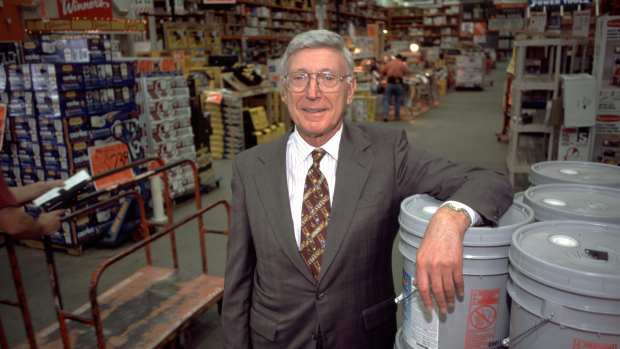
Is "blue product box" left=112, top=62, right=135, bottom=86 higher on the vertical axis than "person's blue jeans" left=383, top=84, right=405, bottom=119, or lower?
higher

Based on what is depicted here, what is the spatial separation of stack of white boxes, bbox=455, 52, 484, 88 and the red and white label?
61.8 ft

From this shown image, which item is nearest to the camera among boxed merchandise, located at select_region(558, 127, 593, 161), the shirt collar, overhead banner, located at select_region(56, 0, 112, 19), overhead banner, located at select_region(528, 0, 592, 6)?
the shirt collar

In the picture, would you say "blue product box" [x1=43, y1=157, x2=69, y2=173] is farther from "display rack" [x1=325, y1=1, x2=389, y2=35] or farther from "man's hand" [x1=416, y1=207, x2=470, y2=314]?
"display rack" [x1=325, y1=1, x2=389, y2=35]

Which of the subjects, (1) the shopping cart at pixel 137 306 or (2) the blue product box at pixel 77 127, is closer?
(1) the shopping cart at pixel 137 306

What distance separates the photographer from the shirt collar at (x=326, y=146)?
1736 mm

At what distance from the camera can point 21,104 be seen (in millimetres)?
4816

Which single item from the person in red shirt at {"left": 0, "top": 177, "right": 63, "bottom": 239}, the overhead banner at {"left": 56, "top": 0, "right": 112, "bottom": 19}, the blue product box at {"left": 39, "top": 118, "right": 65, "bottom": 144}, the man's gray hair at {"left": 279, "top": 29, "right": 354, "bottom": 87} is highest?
the overhead banner at {"left": 56, "top": 0, "right": 112, "bottom": 19}

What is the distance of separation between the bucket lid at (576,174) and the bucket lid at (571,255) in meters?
0.57

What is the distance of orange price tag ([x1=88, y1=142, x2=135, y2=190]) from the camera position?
4.94 meters

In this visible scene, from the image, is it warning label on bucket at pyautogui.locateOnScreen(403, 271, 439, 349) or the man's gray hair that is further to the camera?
the man's gray hair

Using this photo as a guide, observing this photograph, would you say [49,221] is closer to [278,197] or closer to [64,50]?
[278,197]

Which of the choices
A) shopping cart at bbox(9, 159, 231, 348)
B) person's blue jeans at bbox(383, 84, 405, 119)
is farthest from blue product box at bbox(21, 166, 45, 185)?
person's blue jeans at bbox(383, 84, 405, 119)

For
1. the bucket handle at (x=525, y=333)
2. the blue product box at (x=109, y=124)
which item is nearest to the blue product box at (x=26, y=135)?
the blue product box at (x=109, y=124)

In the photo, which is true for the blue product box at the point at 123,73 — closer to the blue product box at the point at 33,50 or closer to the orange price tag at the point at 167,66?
the blue product box at the point at 33,50
